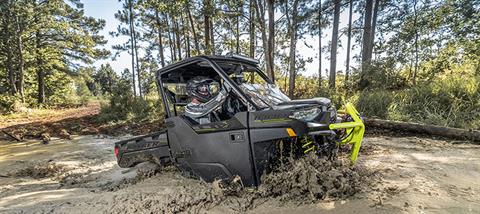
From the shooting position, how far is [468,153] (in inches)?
166

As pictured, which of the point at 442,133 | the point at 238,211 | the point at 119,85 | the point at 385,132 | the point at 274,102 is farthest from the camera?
the point at 119,85

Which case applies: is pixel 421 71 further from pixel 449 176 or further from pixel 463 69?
pixel 449 176

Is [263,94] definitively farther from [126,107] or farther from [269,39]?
[126,107]

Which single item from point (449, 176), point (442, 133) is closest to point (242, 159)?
point (449, 176)

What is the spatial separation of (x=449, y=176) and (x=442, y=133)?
3.00m

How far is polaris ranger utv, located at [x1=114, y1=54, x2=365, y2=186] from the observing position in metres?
2.88

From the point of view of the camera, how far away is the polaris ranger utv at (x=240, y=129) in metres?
2.88

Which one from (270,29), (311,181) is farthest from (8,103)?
(311,181)

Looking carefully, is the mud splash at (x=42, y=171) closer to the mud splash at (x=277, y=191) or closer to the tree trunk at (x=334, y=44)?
the mud splash at (x=277, y=191)

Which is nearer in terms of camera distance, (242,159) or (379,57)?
(242,159)

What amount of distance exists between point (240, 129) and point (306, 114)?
2.51 feet

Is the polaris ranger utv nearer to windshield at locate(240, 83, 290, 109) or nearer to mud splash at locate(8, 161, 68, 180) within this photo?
windshield at locate(240, 83, 290, 109)

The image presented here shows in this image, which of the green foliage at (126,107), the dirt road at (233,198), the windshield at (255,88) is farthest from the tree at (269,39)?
the green foliage at (126,107)

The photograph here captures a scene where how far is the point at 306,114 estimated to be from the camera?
2869 mm
